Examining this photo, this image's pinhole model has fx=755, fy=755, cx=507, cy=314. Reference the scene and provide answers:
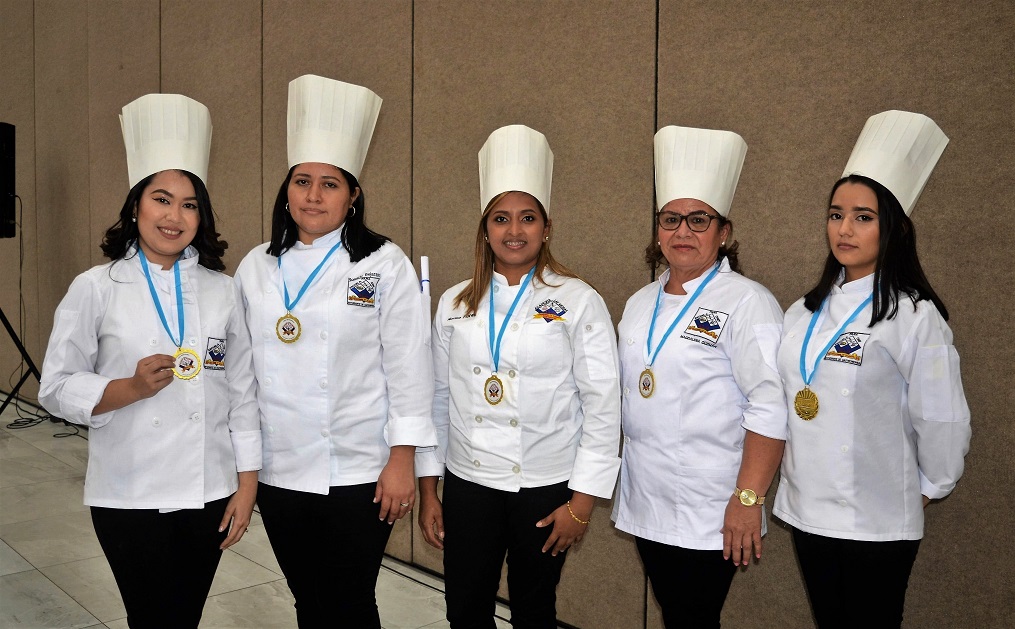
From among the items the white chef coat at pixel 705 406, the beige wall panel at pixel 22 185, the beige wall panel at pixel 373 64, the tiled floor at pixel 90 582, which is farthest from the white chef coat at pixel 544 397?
the beige wall panel at pixel 22 185

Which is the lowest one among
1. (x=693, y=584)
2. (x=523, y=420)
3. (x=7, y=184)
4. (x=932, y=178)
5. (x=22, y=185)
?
(x=693, y=584)

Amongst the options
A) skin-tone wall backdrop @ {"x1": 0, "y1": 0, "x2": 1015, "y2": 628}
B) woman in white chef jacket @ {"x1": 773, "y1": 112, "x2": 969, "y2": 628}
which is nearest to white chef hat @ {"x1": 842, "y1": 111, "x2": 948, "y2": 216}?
woman in white chef jacket @ {"x1": 773, "y1": 112, "x2": 969, "y2": 628}

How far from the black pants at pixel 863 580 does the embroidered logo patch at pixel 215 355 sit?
1.29m

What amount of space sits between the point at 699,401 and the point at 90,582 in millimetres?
2473

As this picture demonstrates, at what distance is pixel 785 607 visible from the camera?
2078 mm

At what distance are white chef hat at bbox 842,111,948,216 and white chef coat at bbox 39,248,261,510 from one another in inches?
54.4

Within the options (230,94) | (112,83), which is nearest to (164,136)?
(230,94)

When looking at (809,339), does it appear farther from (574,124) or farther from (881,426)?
(574,124)

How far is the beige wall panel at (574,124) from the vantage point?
2.34m

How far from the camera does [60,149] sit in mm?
5766

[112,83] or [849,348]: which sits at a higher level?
[112,83]

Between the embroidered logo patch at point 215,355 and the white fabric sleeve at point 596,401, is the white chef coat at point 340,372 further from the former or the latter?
the white fabric sleeve at point 596,401

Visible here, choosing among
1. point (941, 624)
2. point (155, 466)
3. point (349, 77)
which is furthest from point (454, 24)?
point (941, 624)

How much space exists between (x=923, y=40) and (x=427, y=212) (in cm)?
179
